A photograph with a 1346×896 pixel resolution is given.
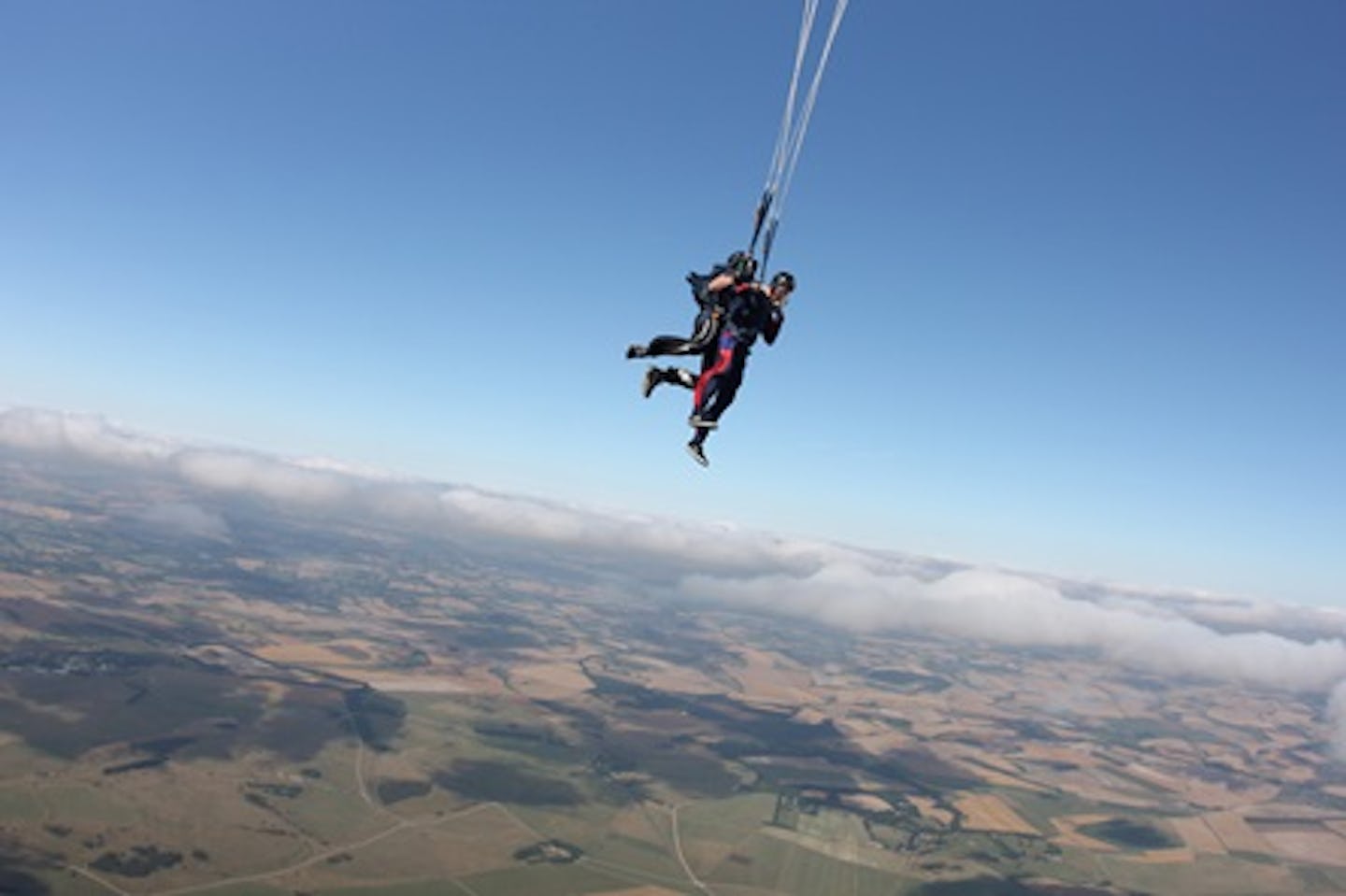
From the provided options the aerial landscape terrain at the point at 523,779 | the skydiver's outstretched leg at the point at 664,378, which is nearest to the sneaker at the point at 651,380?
the skydiver's outstretched leg at the point at 664,378

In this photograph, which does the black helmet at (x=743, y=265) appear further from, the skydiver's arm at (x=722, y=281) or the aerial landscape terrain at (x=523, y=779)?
the aerial landscape terrain at (x=523, y=779)

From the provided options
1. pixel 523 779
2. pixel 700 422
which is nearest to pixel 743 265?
pixel 700 422

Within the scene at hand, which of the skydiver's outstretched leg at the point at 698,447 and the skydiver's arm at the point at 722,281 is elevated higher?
the skydiver's arm at the point at 722,281

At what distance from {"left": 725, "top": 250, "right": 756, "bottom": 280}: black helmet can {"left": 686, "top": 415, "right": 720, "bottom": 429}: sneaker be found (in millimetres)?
2518

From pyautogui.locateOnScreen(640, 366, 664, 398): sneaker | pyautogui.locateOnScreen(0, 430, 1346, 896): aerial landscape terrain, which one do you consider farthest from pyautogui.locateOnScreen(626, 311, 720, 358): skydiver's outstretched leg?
pyautogui.locateOnScreen(0, 430, 1346, 896): aerial landscape terrain

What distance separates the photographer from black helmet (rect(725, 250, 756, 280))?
11992mm

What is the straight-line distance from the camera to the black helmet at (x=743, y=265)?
1199 cm

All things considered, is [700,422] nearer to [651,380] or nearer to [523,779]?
[651,380]

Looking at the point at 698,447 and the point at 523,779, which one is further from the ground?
the point at 698,447

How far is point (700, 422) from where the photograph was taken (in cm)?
1298

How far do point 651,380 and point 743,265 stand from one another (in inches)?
110

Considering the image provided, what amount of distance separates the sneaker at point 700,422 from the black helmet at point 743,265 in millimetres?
2518

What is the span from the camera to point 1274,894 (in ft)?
252

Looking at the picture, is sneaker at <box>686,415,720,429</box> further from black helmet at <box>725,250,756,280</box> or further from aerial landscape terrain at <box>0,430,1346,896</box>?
aerial landscape terrain at <box>0,430,1346,896</box>
